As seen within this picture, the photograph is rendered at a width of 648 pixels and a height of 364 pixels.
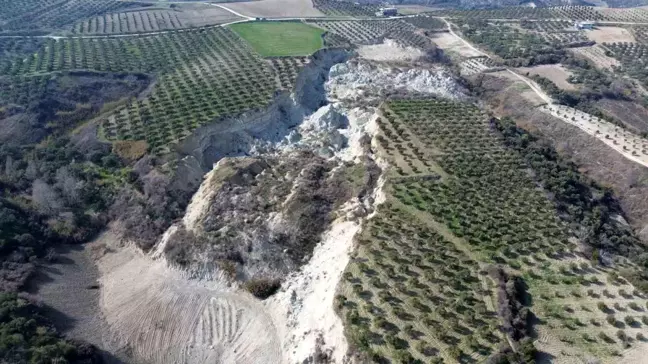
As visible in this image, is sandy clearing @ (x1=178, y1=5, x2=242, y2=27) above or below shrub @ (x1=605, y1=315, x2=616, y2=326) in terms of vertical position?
below

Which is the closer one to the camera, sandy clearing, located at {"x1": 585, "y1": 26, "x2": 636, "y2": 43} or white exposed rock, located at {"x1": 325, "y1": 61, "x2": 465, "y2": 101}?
white exposed rock, located at {"x1": 325, "y1": 61, "x2": 465, "y2": 101}

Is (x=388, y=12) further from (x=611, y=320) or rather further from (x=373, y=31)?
(x=611, y=320)

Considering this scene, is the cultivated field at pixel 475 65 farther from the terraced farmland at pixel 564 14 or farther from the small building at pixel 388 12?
the small building at pixel 388 12

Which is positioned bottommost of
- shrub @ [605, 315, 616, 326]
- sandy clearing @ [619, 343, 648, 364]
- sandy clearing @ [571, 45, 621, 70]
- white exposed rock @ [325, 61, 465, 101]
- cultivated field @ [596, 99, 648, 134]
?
sandy clearing @ [571, 45, 621, 70]

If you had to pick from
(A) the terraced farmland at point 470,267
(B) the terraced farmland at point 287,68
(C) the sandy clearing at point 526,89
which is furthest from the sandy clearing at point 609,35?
(B) the terraced farmland at point 287,68

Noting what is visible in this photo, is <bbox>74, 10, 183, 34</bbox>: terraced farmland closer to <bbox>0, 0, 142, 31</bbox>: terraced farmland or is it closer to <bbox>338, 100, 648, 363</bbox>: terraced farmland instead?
<bbox>0, 0, 142, 31</bbox>: terraced farmland

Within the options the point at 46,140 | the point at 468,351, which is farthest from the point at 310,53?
the point at 468,351

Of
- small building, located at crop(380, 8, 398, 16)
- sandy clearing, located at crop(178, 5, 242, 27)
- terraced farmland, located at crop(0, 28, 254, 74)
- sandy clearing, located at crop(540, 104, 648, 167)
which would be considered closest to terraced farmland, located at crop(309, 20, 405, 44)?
small building, located at crop(380, 8, 398, 16)
